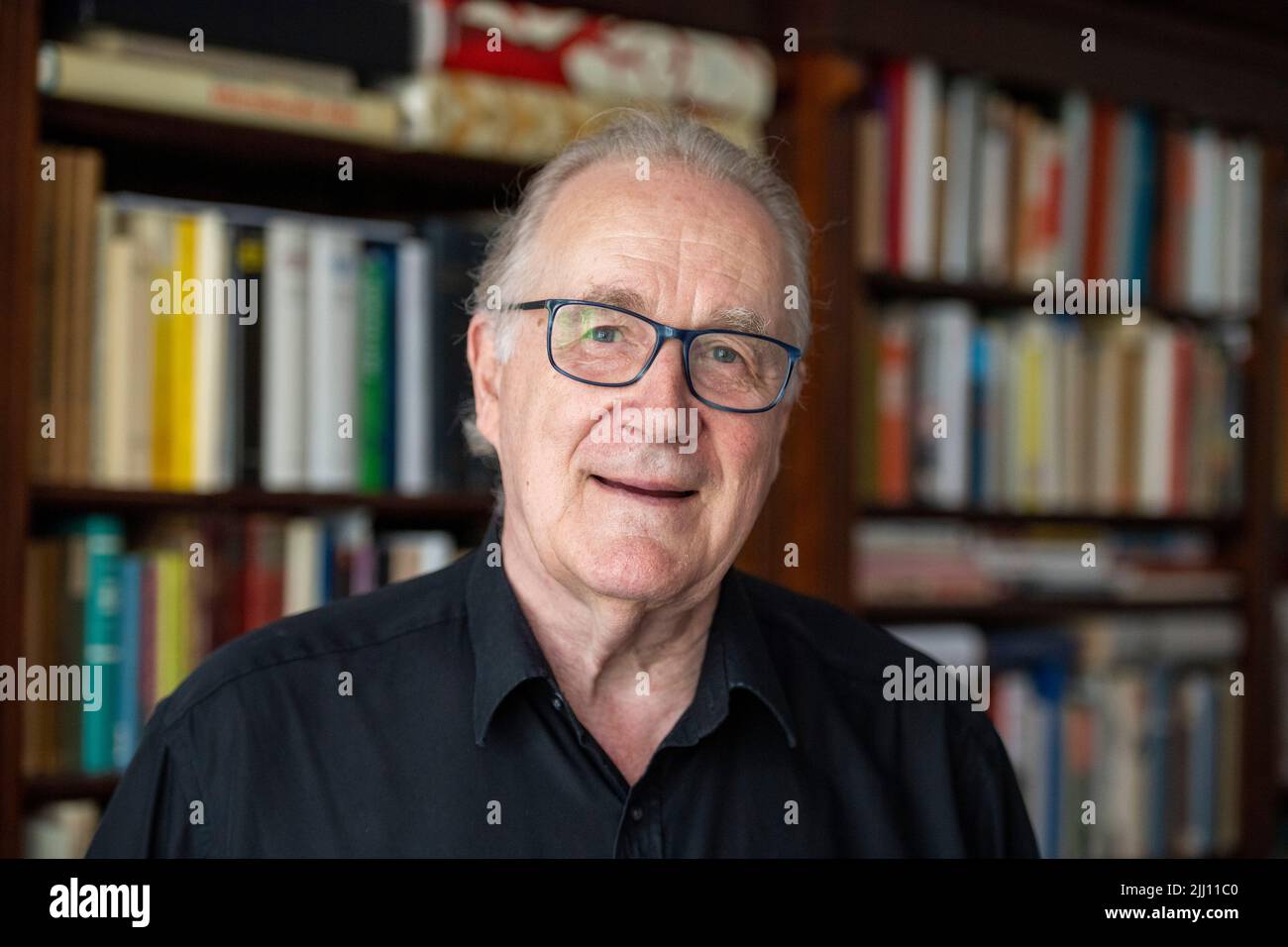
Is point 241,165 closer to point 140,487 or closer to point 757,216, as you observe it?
point 140,487

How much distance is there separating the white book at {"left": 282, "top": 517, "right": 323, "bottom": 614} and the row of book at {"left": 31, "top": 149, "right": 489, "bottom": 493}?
0.07m

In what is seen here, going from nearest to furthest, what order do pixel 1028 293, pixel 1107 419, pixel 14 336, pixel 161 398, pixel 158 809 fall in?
pixel 158 809 < pixel 14 336 < pixel 161 398 < pixel 1028 293 < pixel 1107 419

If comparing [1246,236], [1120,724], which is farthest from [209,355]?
[1246,236]

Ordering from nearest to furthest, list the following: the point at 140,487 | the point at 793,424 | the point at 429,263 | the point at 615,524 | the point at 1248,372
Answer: the point at 615,524, the point at 140,487, the point at 429,263, the point at 793,424, the point at 1248,372

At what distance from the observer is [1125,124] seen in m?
2.32

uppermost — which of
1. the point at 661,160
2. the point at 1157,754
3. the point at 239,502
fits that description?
the point at 661,160

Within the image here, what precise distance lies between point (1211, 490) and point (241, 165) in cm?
195

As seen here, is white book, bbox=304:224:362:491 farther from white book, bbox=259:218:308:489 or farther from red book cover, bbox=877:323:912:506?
red book cover, bbox=877:323:912:506

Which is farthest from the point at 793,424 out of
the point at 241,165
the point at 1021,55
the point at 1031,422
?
the point at 241,165

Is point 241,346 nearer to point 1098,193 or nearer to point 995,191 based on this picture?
point 995,191

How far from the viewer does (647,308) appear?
999mm

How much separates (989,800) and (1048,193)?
4.66 feet

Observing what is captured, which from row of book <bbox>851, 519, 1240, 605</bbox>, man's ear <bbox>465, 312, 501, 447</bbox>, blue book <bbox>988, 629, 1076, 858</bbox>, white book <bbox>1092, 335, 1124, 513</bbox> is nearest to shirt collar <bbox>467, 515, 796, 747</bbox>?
man's ear <bbox>465, 312, 501, 447</bbox>

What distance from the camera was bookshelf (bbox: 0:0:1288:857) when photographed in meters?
1.48
